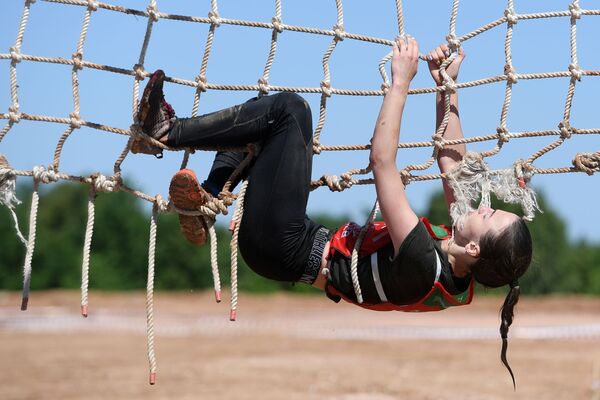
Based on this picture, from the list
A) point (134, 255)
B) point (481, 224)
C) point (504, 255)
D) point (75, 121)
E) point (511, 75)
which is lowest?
point (134, 255)

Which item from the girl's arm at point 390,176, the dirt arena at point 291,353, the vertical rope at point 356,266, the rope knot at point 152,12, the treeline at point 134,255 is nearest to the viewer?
the girl's arm at point 390,176

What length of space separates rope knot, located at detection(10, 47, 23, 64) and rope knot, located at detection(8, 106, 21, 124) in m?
0.20

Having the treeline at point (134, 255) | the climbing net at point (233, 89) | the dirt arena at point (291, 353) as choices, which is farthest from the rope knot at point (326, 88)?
the treeline at point (134, 255)

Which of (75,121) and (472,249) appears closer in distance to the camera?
(472,249)

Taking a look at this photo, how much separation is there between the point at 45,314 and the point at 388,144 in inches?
651

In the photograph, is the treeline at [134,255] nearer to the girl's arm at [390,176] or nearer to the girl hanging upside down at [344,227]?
the girl hanging upside down at [344,227]

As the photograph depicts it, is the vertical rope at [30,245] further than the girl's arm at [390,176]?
Yes

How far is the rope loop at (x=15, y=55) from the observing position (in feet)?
13.2

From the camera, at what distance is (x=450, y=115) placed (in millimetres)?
4039

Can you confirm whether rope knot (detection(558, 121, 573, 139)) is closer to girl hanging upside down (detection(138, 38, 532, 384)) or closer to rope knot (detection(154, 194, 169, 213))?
girl hanging upside down (detection(138, 38, 532, 384))

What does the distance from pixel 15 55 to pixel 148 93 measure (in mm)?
788

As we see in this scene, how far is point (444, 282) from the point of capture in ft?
11.4

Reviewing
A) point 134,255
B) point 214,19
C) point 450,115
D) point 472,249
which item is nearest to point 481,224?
point 472,249

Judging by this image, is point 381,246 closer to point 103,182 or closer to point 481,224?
point 481,224
